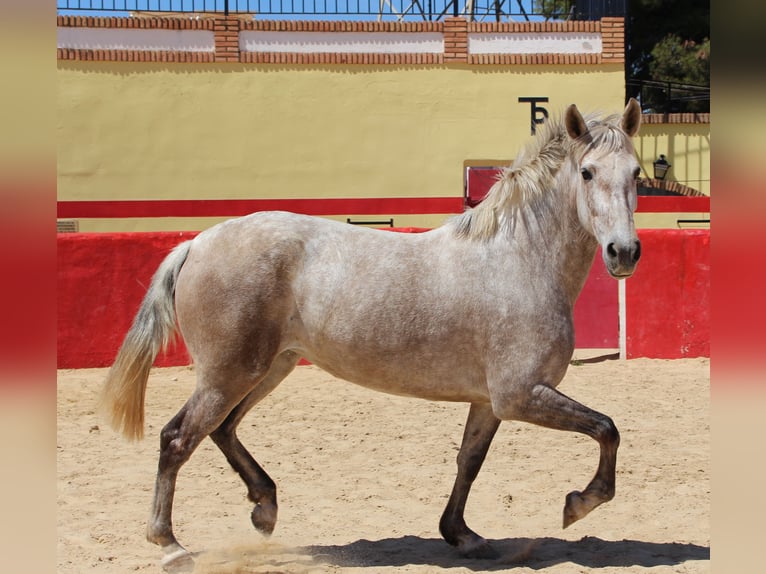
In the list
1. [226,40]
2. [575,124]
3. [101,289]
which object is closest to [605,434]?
[575,124]

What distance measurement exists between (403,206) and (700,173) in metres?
6.27

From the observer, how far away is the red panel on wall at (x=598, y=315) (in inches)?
409

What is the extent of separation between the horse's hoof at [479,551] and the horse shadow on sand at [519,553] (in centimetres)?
3

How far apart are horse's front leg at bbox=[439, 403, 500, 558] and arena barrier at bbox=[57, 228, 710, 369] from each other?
5817 millimetres

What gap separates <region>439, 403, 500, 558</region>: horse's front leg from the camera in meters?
4.36

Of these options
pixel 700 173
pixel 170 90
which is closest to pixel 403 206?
pixel 170 90

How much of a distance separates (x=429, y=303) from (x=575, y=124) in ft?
3.57

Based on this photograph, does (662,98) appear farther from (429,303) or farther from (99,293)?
(429,303)

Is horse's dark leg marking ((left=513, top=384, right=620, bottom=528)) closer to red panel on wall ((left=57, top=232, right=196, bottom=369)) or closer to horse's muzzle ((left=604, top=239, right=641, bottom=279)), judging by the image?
horse's muzzle ((left=604, top=239, right=641, bottom=279))

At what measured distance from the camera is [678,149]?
54.2 ft

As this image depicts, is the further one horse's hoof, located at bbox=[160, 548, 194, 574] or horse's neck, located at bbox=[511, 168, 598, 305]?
horse's neck, located at bbox=[511, 168, 598, 305]

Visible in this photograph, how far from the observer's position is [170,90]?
546 inches

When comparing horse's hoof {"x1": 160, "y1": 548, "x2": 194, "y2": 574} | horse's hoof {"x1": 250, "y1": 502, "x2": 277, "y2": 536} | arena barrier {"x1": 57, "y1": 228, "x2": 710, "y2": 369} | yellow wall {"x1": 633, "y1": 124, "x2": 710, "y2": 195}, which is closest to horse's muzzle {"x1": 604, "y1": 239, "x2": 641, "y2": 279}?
horse's hoof {"x1": 250, "y1": 502, "x2": 277, "y2": 536}

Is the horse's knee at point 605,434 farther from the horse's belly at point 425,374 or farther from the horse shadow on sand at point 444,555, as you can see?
the horse shadow on sand at point 444,555
